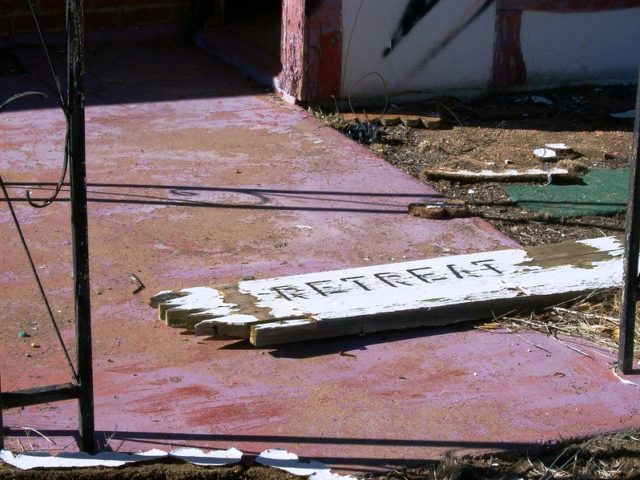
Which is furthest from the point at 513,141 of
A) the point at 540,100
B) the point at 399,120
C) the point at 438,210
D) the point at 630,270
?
the point at 630,270

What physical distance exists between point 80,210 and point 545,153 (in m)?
4.74

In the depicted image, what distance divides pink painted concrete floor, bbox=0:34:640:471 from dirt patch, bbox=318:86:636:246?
27cm

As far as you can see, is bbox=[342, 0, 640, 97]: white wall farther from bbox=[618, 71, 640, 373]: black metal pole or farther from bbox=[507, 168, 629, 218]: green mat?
bbox=[618, 71, 640, 373]: black metal pole

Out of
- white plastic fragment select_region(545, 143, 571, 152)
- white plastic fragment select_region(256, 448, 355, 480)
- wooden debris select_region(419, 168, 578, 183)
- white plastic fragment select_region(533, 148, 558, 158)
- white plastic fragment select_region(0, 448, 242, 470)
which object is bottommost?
white plastic fragment select_region(256, 448, 355, 480)

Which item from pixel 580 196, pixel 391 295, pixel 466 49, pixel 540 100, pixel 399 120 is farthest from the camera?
pixel 540 100

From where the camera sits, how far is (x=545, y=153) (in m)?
7.57

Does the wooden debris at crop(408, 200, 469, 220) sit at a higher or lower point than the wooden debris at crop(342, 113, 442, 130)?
lower

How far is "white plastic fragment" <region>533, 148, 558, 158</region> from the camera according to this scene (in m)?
7.53

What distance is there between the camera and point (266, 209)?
6352 millimetres

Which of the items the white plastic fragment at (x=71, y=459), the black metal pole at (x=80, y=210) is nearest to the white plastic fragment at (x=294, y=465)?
the white plastic fragment at (x=71, y=459)

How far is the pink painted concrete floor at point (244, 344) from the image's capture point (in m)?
4.05

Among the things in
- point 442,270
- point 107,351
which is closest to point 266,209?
point 442,270

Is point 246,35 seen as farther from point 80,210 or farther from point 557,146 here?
point 80,210

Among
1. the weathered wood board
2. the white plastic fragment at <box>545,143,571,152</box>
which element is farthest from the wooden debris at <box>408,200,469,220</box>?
the white plastic fragment at <box>545,143,571,152</box>
